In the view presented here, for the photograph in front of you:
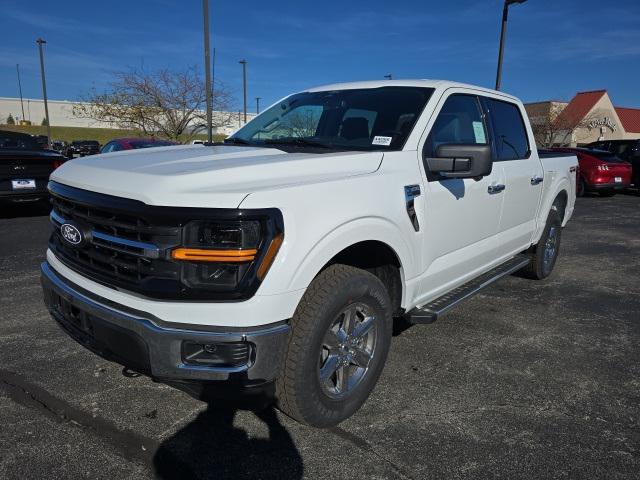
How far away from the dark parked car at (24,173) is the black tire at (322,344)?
7413mm

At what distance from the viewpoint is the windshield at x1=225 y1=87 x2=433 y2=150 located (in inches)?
125

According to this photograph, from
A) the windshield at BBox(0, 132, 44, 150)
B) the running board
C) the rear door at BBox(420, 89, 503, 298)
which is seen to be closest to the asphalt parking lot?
the running board

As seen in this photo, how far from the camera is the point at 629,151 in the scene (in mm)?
17156

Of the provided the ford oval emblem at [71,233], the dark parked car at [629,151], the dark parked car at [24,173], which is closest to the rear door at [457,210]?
the ford oval emblem at [71,233]

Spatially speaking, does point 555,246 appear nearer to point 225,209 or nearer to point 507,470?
point 507,470

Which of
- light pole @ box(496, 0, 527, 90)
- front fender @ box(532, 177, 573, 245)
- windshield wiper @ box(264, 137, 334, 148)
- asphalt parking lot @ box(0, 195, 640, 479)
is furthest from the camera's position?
light pole @ box(496, 0, 527, 90)

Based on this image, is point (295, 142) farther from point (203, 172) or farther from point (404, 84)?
point (203, 172)

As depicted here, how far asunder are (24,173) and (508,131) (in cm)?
756

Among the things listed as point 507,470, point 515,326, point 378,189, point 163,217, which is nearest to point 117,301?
point 163,217

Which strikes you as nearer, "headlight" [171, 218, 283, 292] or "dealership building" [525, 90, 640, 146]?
"headlight" [171, 218, 283, 292]

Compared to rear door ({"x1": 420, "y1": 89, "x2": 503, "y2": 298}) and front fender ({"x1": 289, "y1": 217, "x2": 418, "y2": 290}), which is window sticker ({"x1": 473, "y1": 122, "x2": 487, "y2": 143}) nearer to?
rear door ({"x1": 420, "y1": 89, "x2": 503, "y2": 298})

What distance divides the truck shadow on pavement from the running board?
1.10 meters

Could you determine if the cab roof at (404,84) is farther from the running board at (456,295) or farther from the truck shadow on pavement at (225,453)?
the truck shadow on pavement at (225,453)

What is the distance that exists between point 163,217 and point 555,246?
502cm
